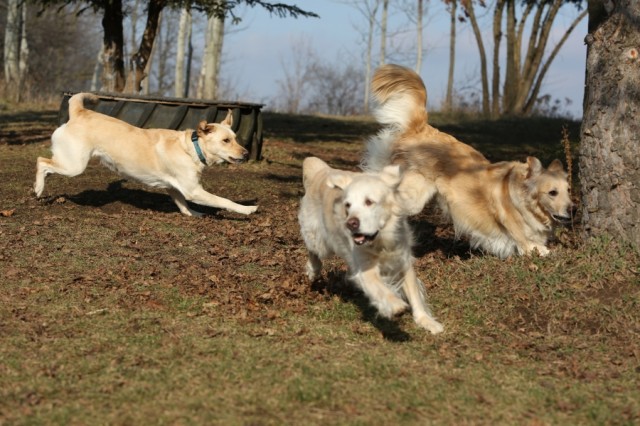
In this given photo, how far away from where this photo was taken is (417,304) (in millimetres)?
5328

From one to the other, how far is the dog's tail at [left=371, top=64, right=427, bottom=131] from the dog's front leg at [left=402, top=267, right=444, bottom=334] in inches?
102

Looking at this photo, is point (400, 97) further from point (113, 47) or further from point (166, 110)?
A: point (113, 47)

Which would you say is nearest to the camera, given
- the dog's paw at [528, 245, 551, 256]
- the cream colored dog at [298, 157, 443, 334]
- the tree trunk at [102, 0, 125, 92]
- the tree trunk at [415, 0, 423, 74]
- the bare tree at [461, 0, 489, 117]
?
the cream colored dog at [298, 157, 443, 334]

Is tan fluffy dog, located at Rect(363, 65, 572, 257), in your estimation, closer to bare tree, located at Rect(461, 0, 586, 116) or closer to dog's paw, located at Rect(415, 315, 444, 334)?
dog's paw, located at Rect(415, 315, 444, 334)

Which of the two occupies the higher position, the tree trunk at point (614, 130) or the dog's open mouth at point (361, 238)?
the tree trunk at point (614, 130)

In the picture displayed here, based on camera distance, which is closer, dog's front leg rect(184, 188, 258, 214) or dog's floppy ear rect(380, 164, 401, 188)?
dog's floppy ear rect(380, 164, 401, 188)

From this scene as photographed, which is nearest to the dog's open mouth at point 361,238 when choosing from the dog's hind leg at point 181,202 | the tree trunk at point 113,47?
the dog's hind leg at point 181,202

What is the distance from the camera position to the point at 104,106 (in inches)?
485

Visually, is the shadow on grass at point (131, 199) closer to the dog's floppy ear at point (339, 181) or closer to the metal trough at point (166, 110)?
the metal trough at point (166, 110)

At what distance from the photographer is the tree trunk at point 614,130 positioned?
600 centimetres

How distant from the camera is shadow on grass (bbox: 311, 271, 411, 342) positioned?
5234 mm

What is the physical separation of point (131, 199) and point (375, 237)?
18.4 feet

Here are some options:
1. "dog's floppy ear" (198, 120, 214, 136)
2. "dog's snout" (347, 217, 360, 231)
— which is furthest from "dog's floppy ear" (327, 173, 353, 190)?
"dog's floppy ear" (198, 120, 214, 136)

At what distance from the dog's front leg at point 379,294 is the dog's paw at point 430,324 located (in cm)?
40
